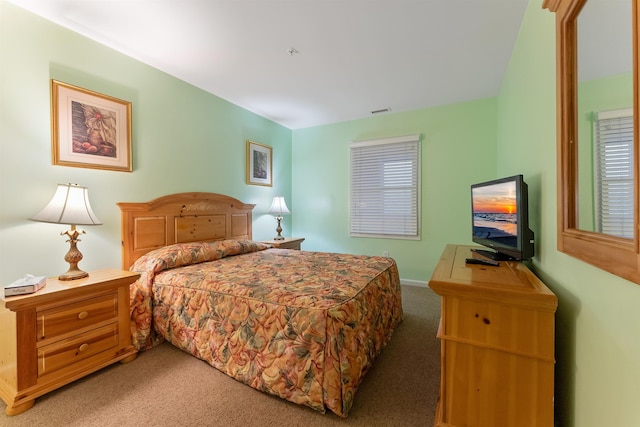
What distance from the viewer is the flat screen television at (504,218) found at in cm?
156

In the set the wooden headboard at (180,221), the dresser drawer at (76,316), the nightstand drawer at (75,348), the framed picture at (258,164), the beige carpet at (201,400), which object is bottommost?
the beige carpet at (201,400)

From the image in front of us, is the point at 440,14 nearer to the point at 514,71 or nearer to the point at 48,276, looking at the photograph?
the point at 514,71

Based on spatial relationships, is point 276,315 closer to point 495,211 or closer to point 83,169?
point 495,211

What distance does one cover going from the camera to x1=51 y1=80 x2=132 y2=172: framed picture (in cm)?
203

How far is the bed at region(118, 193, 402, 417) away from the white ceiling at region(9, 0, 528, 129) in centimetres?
140

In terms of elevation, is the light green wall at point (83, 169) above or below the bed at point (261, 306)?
above

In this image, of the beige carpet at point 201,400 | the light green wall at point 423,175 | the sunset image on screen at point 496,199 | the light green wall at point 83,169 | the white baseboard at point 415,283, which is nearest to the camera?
the beige carpet at point 201,400

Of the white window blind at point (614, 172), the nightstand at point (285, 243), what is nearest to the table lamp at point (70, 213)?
the nightstand at point (285, 243)

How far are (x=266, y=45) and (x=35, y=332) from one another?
2553 millimetres

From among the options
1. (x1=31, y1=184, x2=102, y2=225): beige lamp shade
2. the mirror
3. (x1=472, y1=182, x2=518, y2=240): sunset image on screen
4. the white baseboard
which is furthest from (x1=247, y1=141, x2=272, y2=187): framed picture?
the mirror

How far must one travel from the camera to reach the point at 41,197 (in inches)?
76.7

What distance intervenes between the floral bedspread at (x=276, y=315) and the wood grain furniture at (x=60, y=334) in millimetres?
200

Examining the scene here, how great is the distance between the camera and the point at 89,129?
2205 mm

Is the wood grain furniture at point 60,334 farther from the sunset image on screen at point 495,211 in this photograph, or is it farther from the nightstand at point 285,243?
the sunset image on screen at point 495,211
